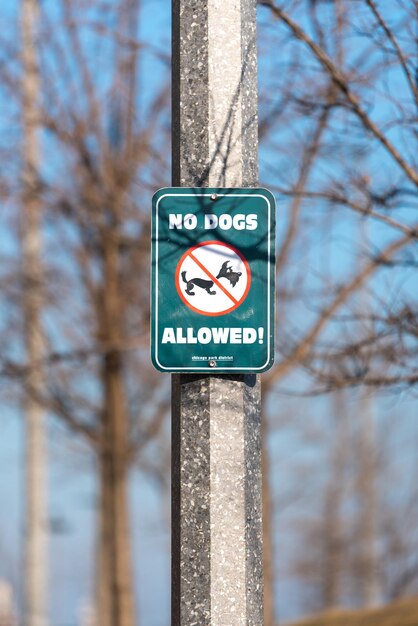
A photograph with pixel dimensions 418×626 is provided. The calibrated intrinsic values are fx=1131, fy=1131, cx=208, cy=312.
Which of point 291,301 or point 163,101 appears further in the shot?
point 163,101

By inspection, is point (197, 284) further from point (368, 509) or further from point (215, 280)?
point (368, 509)

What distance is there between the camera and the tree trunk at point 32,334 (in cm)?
1212

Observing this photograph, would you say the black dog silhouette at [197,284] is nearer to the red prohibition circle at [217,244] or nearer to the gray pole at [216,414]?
the red prohibition circle at [217,244]

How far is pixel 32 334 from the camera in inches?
479

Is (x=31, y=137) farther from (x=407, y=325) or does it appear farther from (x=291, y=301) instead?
(x=407, y=325)

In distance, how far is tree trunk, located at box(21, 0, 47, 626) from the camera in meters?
12.1

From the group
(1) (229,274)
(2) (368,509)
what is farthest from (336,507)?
(1) (229,274)

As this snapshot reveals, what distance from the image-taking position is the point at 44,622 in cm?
1209

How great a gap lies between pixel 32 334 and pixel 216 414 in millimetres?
9412

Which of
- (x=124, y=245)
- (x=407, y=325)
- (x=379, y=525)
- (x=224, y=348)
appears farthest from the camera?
(x=379, y=525)

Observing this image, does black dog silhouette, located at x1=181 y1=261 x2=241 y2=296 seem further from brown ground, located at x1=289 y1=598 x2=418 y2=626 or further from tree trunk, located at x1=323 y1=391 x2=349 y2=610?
tree trunk, located at x1=323 y1=391 x2=349 y2=610

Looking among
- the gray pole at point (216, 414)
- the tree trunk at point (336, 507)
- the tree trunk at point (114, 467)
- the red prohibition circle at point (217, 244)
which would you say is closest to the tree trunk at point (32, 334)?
the tree trunk at point (114, 467)

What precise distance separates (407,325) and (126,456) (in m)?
6.73

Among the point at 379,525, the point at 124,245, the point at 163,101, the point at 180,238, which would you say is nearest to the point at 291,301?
the point at 124,245
